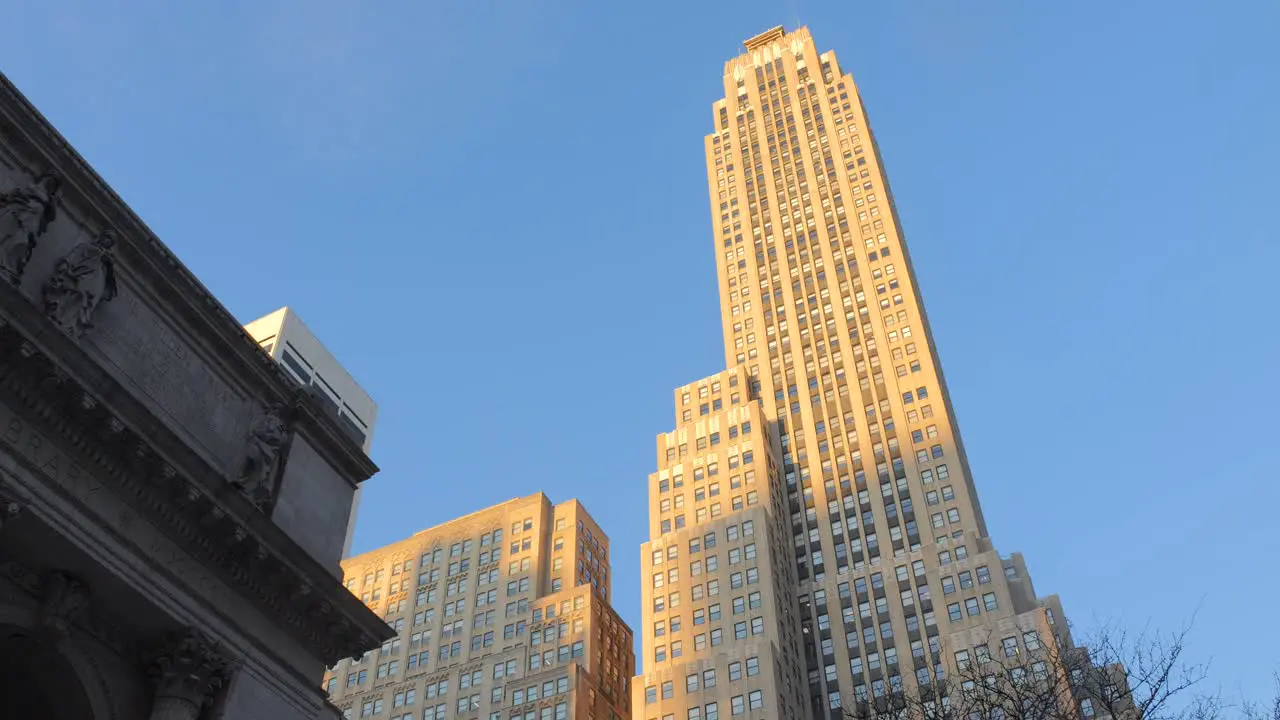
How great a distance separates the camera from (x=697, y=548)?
11256 centimetres

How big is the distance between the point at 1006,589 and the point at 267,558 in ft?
270

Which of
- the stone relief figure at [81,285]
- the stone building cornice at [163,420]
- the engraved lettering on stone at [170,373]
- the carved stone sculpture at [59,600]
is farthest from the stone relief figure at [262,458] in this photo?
the stone relief figure at [81,285]

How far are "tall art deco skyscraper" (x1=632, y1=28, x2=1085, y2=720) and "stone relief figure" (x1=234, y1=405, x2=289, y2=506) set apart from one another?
6365 cm

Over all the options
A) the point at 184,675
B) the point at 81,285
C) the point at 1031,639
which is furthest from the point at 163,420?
the point at 1031,639

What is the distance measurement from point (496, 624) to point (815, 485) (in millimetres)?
38576

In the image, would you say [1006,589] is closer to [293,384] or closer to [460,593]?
[460,593]

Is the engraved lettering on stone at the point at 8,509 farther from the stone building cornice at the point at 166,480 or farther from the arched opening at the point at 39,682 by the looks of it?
the arched opening at the point at 39,682

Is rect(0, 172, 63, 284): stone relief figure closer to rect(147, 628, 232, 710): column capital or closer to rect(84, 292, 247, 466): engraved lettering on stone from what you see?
rect(84, 292, 247, 466): engraved lettering on stone

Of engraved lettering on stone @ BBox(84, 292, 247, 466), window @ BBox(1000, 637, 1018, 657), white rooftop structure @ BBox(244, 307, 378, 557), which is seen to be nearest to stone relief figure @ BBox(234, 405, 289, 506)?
engraved lettering on stone @ BBox(84, 292, 247, 466)

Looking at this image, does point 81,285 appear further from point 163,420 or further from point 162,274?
point 163,420

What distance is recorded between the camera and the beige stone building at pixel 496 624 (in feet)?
381

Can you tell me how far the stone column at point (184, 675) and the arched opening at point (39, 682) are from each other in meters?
1.52

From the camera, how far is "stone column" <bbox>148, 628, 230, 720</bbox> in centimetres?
2538

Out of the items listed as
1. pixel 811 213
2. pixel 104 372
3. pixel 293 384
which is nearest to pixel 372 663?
pixel 811 213
